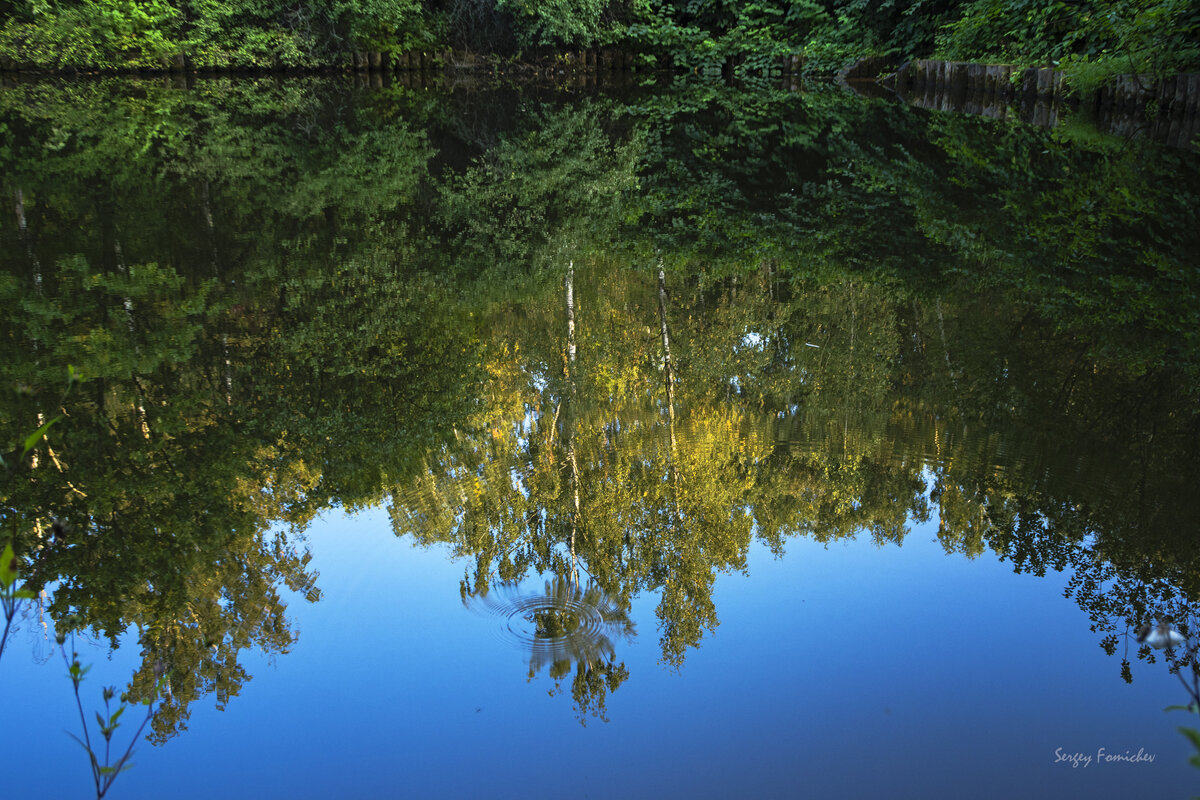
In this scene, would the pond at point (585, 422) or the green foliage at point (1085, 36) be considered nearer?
the pond at point (585, 422)

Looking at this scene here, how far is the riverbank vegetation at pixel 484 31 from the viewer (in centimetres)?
2042

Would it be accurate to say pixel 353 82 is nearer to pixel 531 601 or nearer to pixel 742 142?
pixel 742 142

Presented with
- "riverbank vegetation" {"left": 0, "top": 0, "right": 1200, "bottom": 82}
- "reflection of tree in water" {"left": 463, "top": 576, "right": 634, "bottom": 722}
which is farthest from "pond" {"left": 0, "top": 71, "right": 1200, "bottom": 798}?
"riverbank vegetation" {"left": 0, "top": 0, "right": 1200, "bottom": 82}

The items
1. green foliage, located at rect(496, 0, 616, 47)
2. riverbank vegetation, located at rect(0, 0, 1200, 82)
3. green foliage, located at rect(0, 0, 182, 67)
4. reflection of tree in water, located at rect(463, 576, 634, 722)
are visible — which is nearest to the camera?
reflection of tree in water, located at rect(463, 576, 634, 722)

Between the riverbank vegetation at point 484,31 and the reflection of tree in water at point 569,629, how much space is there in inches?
688

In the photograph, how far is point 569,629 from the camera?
111 inches

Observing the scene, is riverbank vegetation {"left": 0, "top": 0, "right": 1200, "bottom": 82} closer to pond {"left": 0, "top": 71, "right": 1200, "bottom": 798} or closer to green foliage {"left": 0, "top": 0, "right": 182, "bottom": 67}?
green foliage {"left": 0, "top": 0, "right": 182, "bottom": 67}

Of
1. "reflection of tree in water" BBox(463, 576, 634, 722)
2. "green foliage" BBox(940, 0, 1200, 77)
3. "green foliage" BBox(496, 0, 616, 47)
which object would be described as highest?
"green foliage" BBox(496, 0, 616, 47)

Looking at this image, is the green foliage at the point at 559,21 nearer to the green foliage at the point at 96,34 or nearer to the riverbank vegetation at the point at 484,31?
the riverbank vegetation at the point at 484,31

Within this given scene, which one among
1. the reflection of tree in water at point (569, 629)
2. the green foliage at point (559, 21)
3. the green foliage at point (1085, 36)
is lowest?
the reflection of tree in water at point (569, 629)

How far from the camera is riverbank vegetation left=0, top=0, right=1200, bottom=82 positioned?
2042 cm

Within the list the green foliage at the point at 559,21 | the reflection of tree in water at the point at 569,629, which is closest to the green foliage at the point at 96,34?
the green foliage at the point at 559,21

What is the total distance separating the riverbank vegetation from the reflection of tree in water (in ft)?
57.3

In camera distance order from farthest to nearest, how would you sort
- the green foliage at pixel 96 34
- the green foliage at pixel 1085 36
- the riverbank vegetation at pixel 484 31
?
the riverbank vegetation at pixel 484 31 < the green foliage at pixel 96 34 < the green foliage at pixel 1085 36
